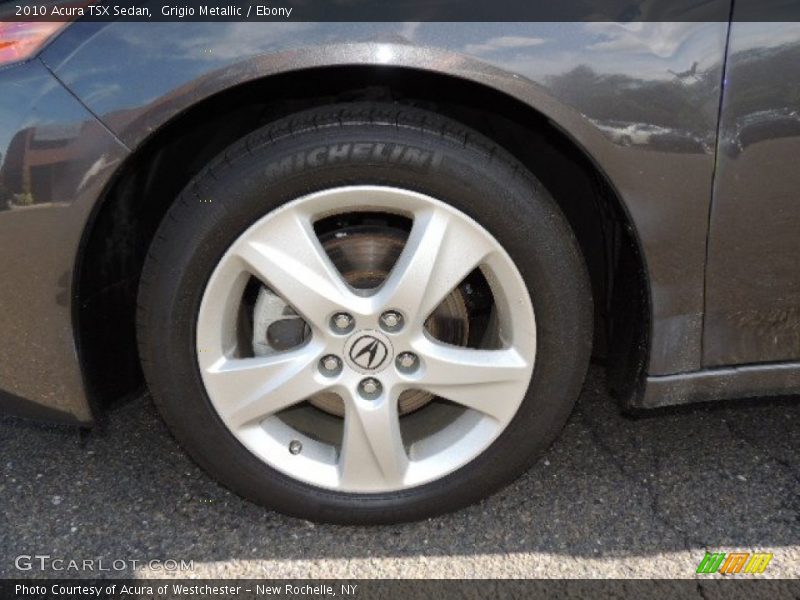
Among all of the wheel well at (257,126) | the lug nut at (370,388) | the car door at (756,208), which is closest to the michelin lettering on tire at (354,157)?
the wheel well at (257,126)

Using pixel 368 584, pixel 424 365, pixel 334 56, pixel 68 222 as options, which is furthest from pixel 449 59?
pixel 368 584

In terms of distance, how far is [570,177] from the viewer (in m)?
2.20

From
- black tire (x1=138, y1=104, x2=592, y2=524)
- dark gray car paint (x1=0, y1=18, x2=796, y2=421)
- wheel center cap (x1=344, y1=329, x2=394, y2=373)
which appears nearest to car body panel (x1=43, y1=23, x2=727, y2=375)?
dark gray car paint (x1=0, y1=18, x2=796, y2=421)

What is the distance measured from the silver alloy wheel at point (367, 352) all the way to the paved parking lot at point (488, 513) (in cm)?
18

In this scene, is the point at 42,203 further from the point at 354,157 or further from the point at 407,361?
the point at 407,361

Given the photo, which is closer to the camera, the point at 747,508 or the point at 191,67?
the point at 191,67

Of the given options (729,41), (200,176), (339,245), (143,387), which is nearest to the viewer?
(729,41)

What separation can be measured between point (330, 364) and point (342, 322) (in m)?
0.11

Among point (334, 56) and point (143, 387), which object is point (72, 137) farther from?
point (143, 387)

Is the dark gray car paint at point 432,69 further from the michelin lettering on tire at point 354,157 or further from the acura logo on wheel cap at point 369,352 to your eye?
the acura logo on wheel cap at point 369,352

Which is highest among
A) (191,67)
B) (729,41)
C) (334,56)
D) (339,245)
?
(729,41)

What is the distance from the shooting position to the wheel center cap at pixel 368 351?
79.2 inches

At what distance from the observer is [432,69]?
1.80 metres

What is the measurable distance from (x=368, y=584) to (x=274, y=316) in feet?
2.12
